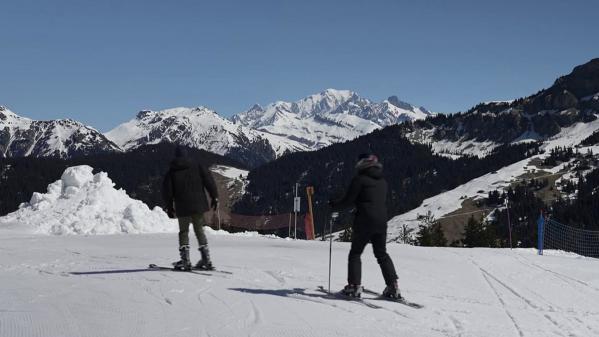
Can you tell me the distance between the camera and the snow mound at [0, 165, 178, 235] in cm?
2381

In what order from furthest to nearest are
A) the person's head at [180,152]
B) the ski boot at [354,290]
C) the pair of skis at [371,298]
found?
the person's head at [180,152]
the ski boot at [354,290]
the pair of skis at [371,298]

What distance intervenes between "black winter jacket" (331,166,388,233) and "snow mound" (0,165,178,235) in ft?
60.0

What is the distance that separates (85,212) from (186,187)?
664 inches

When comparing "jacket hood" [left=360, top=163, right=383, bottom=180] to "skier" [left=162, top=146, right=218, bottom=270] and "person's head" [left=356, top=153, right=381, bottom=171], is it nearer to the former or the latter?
"person's head" [left=356, top=153, right=381, bottom=171]

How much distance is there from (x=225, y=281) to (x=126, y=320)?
300cm

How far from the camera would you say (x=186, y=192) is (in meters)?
9.69

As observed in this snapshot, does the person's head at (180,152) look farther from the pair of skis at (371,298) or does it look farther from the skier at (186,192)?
the pair of skis at (371,298)

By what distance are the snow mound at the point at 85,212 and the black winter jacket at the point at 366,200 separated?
18.3 metres

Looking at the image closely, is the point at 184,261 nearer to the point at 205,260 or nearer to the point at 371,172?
the point at 205,260

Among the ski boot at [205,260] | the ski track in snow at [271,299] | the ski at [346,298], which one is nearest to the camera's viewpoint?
the ski track in snow at [271,299]

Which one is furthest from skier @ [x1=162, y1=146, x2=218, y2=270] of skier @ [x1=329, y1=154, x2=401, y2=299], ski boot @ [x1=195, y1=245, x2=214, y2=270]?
skier @ [x1=329, y1=154, x2=401, y2=299]

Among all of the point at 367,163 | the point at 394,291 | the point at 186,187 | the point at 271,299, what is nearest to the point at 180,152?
the point at 186,187

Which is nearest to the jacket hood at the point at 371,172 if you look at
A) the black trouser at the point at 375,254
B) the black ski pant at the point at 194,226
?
the black trouser at the point at 375,254

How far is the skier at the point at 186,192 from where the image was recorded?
9656 millimetres
